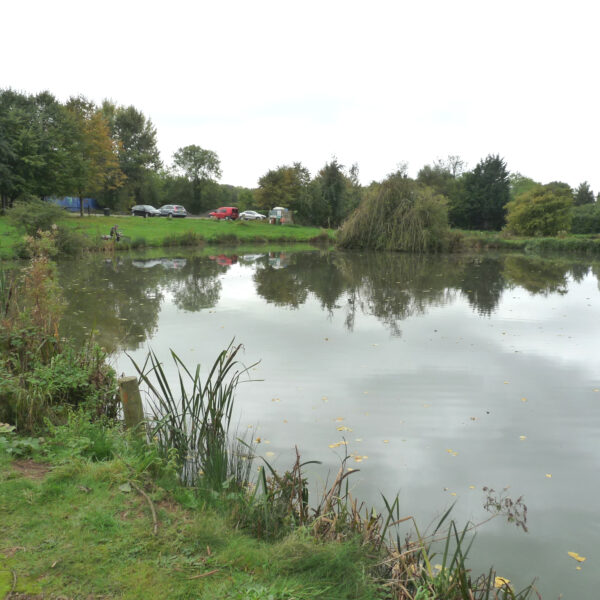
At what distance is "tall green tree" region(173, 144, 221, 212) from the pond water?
173 ft

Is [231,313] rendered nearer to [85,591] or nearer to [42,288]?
[42,288]

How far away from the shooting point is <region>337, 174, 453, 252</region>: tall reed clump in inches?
1331

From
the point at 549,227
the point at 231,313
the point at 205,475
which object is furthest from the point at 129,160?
the point at 205,475

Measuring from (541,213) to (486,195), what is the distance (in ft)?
38.8

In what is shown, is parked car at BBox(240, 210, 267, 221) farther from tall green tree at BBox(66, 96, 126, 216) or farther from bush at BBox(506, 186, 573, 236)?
bush at BBox(506, 186, 573, 236)

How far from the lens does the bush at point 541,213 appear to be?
159ft

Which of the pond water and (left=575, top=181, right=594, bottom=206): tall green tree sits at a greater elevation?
(left=575, top=181, right=594, bottom=206): tall green tree

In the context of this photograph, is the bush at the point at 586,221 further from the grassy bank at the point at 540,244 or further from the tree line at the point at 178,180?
the grassy bank at the point at 540,244

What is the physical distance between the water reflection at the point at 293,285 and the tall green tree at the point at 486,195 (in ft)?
111

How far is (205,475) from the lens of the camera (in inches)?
150

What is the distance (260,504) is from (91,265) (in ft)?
66.7

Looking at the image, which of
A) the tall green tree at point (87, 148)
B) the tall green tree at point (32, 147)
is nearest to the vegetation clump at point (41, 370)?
the tall green tree at point (32, 147)

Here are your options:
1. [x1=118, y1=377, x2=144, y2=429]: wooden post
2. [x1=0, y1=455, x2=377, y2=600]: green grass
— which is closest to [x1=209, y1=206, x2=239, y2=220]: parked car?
[x1=118, y1=377, x2=144, y2=429]: wooden post

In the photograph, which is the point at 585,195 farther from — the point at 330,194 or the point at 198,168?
the point at 198,168
